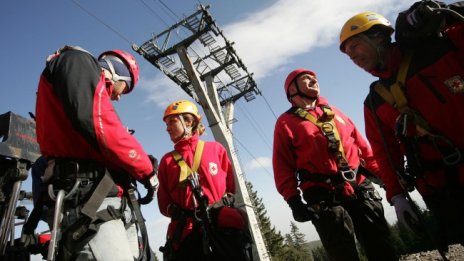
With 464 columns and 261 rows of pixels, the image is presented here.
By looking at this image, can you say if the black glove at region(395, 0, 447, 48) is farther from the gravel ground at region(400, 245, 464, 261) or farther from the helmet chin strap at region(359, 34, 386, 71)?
the gravel ground at region(400, 245, 464, 261)

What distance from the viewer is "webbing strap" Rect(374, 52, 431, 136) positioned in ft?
8.15

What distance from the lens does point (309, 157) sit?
362cm

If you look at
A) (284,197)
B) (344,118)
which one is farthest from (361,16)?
(284,197)

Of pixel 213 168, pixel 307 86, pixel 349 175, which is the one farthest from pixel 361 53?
pixel 213 168

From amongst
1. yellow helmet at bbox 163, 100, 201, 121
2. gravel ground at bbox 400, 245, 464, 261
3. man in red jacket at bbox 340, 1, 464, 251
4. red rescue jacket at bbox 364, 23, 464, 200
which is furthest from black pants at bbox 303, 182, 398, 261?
gravel ground at bbox 400, 245, 464, 261

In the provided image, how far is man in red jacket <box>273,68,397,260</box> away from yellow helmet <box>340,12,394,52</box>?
3.45 ft

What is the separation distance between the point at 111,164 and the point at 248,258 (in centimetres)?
219

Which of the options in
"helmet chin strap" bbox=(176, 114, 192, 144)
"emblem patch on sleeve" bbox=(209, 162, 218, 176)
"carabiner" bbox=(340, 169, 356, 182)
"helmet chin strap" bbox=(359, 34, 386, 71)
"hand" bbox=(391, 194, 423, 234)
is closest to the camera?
"hand" bbox=(391, 194, 423, 234)

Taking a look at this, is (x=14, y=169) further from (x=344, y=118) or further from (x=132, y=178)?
(x=344, y=118)

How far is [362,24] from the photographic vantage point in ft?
10.3

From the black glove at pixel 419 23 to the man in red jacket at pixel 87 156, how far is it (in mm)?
2304

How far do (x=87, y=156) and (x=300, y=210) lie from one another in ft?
7.51

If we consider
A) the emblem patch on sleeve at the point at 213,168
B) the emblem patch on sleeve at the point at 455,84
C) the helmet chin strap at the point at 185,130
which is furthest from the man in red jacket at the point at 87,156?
the emblem patch on sleeve at the point at 455,84

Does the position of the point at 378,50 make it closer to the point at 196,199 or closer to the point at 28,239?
the point at 196,199
